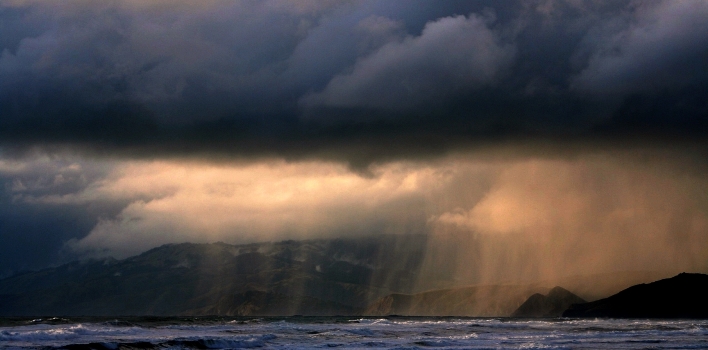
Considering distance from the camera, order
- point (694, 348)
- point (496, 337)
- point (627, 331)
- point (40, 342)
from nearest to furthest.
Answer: point (694, 348)
point (40, 342)
point (496, 337)
point (627, 331)

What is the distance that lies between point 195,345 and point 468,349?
38.8 metres

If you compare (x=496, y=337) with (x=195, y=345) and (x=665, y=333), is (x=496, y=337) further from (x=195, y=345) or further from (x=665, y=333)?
(x=195, y=345)

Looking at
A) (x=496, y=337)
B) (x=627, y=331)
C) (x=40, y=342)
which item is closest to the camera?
(x=40, y=342)

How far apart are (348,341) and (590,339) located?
132 feet

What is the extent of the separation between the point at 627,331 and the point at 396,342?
52.8 m

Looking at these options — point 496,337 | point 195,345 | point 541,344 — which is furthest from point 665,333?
point 195,345

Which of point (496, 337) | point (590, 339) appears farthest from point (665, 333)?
point (496, 337)

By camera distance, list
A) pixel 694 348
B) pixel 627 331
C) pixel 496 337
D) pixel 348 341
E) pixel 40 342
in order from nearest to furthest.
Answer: pixel 694 348 < pixel 40 342 < pixel 348 341 < pixel 496 337 < pixel 627 331

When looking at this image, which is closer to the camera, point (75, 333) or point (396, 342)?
point (396, 342)

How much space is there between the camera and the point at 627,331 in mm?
142500

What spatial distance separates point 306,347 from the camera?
10669 cm

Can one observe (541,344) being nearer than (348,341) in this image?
Yes

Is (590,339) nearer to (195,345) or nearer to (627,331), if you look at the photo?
(627,331)

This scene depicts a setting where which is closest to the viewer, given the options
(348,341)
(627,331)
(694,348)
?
(694,348)
